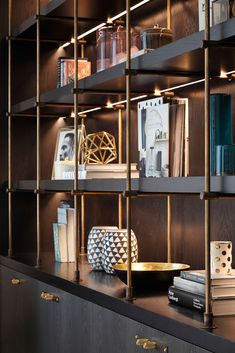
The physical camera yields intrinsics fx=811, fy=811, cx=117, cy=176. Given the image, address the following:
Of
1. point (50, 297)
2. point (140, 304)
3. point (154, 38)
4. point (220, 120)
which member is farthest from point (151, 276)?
point (154, 38)

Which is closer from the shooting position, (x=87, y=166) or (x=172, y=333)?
(x=172, y=333)

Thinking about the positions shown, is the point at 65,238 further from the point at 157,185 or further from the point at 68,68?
the point at 157,185

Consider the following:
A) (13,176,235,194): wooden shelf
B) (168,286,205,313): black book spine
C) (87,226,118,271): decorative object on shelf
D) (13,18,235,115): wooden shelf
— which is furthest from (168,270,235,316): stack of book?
(87,226,118,271): decorative object on shelf

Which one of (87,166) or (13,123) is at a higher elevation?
(13,123)

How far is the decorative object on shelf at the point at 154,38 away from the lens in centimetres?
Result: 296

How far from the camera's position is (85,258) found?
13.6 ft

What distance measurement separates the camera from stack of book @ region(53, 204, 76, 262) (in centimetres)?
400

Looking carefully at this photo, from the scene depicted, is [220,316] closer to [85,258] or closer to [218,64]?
[218,64]

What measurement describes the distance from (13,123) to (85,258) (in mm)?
892

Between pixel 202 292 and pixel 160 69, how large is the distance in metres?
0.87

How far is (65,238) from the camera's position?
4.04 metres

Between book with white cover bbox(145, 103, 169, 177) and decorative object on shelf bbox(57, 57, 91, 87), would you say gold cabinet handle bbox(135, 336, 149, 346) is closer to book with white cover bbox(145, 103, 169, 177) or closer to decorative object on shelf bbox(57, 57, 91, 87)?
book with white cover bbox(145, 103, 169, 177)

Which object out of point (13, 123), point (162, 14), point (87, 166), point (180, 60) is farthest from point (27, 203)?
point (180, 60)

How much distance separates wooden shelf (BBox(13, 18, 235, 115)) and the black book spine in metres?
0.75
